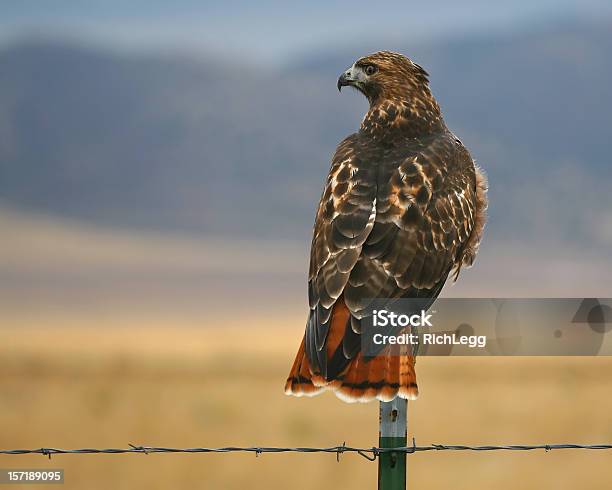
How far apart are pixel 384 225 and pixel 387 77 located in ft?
5.07

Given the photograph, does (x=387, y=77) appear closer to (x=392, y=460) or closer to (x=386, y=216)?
(x=386, y=216)

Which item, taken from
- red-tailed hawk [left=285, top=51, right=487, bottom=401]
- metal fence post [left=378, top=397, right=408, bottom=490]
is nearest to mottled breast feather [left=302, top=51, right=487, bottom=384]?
red-tailed hawk [left=285, top=51, right=487, bottom=401]

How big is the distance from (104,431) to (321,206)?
1580 centimetres

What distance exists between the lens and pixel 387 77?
26.4 ft

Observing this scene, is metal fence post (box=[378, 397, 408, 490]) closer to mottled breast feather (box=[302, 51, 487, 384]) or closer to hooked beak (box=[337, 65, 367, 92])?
mottled breast feather (box=[302, 51, 487, 384])

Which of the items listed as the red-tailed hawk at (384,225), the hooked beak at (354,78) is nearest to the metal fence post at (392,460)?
the red-tailed hawk at (384,225)

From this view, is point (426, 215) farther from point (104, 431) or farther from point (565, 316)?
point (104, 431)

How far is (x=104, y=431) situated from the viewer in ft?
72.5

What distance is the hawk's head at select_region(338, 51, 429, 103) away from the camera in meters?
8.01

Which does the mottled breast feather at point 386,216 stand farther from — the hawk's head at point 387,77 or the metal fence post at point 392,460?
the metal fence post at point 392,460

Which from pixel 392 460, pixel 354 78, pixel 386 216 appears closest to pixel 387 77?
pixel 354 78

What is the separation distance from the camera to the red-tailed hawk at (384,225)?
6.37 metres

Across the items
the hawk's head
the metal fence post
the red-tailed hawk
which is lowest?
the metal fence post

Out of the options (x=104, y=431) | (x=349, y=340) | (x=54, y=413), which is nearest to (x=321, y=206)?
(x=349, y=340)
